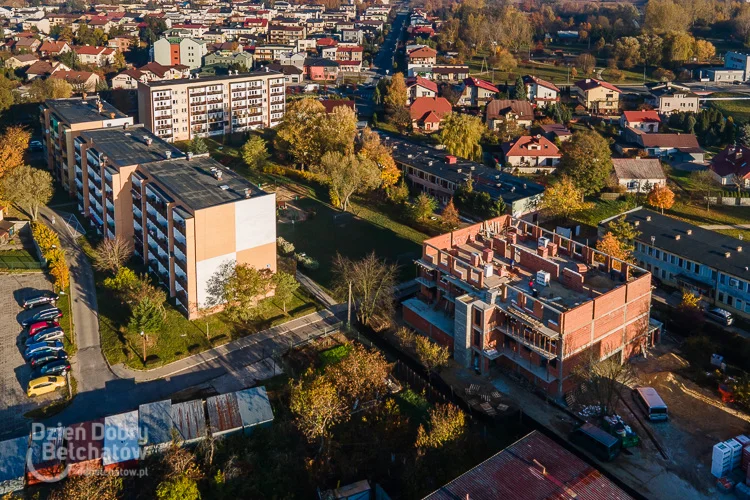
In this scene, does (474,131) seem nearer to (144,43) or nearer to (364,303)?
(364,303)

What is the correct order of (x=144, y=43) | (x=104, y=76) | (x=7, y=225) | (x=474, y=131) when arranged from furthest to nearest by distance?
(x=144, y=43)
(x=104, y=76)
(x=474, y=131)
(x=7, y=225)

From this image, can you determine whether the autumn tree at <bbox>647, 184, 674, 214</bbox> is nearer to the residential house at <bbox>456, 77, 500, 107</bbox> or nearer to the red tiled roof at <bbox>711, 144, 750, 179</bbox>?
the red tiled roof at <bbox>711, 144, 750, 179</bbox>

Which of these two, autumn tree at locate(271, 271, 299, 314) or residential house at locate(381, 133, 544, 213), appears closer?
autumn tree at locate(271, 271, 299, 314)

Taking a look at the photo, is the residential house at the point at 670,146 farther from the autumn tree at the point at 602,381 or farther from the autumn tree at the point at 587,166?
the autumn tree at the point at 602,381

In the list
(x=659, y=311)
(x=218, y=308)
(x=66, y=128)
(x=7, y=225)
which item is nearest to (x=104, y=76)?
(x=66, y=128)

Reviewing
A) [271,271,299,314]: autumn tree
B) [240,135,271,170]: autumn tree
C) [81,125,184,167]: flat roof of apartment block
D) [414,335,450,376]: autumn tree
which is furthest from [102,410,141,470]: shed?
[240,135,271,170]: autumn tree

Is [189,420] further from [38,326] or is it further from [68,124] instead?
[68,124]
